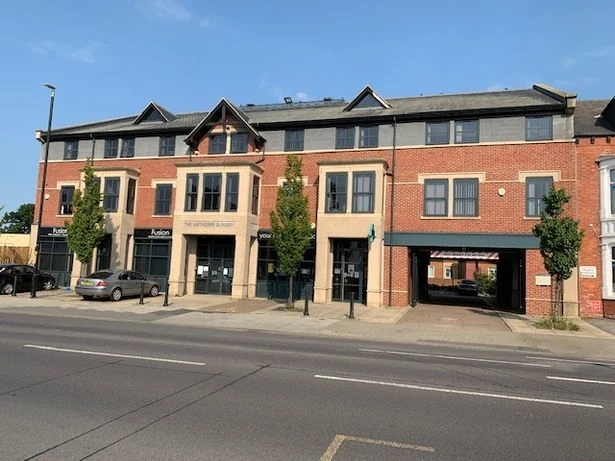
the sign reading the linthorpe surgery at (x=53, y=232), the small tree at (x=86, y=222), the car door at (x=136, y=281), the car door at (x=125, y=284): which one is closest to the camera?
the car door at (x=125, y=284)

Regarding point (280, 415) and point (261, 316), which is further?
point (261, 316)

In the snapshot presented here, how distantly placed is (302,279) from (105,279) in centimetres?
953

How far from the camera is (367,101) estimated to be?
26.3m

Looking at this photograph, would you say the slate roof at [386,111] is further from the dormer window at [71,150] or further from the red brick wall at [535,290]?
the red brick wall at [535,290]

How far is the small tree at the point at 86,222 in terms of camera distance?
24.0 meters

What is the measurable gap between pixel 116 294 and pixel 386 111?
16.2 metres

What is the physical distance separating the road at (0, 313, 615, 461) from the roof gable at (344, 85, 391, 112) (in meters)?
17.9

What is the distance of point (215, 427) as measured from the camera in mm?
5141

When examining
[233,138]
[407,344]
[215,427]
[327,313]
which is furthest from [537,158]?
[215,427]

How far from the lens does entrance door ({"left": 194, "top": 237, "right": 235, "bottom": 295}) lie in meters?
26.3

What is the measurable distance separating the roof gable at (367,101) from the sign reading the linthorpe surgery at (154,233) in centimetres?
1231

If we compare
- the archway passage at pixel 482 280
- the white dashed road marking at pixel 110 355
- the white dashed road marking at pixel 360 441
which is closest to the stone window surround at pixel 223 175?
the archway passage at pixel 482 280

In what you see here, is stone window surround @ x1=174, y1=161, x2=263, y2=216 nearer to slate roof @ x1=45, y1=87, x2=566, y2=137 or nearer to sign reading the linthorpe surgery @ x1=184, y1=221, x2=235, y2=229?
sign reading the linthorpe surgery @ x1=184, y1=221, x2=235, y2=229

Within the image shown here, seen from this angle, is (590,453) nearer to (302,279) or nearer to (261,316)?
(261,316)
